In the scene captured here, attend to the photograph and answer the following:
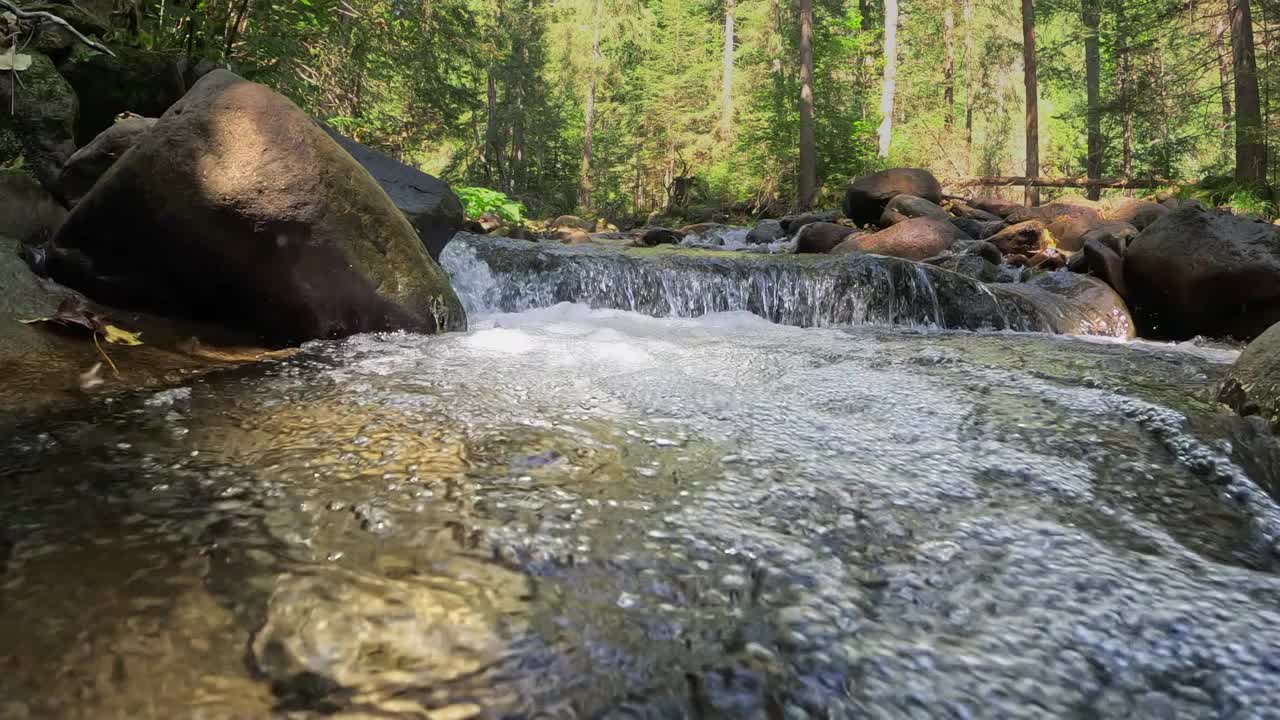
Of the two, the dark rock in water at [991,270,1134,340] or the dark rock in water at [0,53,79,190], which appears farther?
the dark rock in water at [991,270,1134,340]

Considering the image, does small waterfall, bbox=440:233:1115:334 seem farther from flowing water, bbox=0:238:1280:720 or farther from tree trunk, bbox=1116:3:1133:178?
tree trunk, bbox=1116:3:1133:178

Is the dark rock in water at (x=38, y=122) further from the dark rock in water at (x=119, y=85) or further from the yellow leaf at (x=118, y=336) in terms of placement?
the yellow leaf at (x=118, y=336)

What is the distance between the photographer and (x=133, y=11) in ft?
21.5

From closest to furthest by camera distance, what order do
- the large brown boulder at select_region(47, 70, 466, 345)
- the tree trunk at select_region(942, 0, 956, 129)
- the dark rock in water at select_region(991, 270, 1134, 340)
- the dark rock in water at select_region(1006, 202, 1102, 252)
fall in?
the large brown boulder at select_region(47, 70, 466, 345)
the dark rock in water at select_region(991, 270, 1134, 340)
the dark rock in water at select_region(1006, 202, 1102, 252)
the tree trunk at select_region(942, 0, 956, 129)

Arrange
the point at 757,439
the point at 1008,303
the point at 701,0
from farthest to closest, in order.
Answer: the point at 701,0
the point at 1008,303
the point at 757,439

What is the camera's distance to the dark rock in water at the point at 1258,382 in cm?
296

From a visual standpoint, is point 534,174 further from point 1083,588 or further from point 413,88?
point 1083,588

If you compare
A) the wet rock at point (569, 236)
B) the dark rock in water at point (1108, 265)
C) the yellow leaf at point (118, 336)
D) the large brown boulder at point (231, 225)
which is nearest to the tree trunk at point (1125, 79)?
the dark rock in water at point (1108, 265)

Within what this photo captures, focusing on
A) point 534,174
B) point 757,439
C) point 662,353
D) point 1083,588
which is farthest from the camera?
point 534,174

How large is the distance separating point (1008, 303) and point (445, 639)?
765 centimetres

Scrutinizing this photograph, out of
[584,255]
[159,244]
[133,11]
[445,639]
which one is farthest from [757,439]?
[133,11]

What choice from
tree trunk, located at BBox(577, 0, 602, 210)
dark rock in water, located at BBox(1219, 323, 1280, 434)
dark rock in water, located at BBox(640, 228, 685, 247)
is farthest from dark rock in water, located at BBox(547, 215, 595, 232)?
dark rock in water, located at BBox(1219, 323, 1280, 434)

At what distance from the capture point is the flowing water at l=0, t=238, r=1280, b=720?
1131 mm

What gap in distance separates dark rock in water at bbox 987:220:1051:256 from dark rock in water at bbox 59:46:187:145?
36.4 ft
